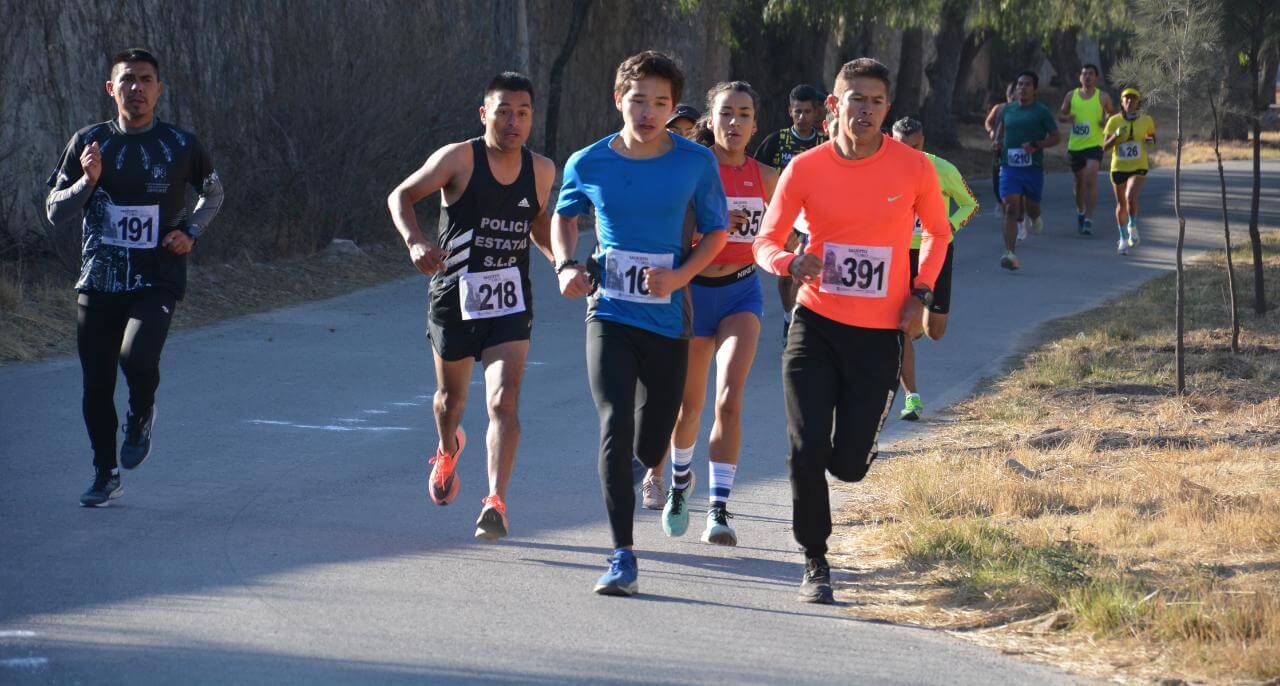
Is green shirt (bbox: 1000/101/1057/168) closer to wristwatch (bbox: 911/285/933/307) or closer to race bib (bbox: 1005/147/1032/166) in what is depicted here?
race bib (bbox: 1005/147/1032/166)

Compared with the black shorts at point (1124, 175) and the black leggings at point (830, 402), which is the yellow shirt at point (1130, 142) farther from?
the black leggings at point (830, 402)

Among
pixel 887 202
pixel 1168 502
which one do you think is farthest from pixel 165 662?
pixel 1168 502

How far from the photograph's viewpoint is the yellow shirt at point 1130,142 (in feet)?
59.6

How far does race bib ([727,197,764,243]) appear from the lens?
7.24m

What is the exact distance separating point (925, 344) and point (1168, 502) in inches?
231

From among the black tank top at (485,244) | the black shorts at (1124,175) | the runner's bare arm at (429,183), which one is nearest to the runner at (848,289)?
the black tank top at (485,244)

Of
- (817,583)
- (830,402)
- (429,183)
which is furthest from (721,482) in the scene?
(429,183)

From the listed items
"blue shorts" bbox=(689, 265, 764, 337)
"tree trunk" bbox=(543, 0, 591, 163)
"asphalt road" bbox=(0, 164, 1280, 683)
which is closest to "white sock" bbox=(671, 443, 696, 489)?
"asphalt road" bbox=(0, 164, 1280, 683)

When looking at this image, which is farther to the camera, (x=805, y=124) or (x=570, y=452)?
(x=805, y=124)

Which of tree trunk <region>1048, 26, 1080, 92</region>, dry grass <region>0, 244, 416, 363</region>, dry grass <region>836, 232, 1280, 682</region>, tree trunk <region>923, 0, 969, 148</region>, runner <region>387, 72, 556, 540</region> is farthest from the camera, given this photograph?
tree trunk <region>1048, 26, 1080, 92</region>

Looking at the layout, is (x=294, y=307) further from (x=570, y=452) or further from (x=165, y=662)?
(x=165, y=662)

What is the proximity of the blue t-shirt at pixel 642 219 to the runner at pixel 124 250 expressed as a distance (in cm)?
217

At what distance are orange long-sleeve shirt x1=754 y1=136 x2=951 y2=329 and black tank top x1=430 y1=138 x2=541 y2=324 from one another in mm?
1171

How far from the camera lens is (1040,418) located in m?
9.85
